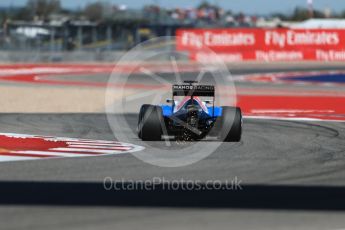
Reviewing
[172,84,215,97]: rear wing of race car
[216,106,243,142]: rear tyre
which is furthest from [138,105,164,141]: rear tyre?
[216,106,243,142]: rear tyre

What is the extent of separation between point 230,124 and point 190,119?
0.68m

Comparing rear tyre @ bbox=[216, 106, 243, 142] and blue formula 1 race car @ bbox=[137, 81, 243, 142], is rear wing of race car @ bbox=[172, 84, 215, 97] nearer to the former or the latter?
blue formula 1 race car @ bbox=[137, 81, 243, 142]

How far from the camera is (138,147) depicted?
11750mm

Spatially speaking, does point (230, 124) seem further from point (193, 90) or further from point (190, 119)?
point (193, 90)

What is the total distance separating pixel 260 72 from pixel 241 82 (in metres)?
8.73

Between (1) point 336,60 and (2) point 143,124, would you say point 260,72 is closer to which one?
(1) point 336,60

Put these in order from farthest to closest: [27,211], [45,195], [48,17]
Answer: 1. [48,17]
2. [45,195]
3. [27,211]

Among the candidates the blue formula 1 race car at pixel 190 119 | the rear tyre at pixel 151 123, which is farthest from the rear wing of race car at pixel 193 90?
the rear tyre at pixel 151 123

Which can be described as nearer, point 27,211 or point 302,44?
point 27,211

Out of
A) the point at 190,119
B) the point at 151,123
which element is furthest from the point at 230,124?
the point at 151,123

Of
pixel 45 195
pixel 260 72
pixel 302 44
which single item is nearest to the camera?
pixel 45 195

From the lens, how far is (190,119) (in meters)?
12.0

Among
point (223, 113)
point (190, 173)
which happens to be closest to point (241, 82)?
point (223, 113)

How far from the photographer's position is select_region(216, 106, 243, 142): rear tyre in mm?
12250
